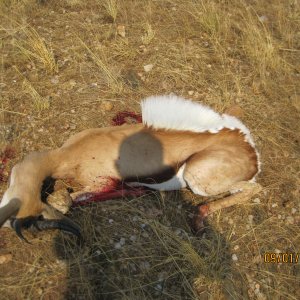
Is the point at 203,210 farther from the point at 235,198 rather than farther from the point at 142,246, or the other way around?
the point at 142,246

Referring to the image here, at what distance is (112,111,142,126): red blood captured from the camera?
5035 mm

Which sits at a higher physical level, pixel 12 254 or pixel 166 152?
pixel 166 152

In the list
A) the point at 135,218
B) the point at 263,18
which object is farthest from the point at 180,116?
the point at 263,18

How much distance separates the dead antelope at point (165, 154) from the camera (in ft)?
13.6

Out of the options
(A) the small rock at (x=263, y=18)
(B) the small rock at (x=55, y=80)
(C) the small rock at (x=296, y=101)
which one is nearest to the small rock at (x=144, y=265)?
(B) the small rock at (x=55, y=80)

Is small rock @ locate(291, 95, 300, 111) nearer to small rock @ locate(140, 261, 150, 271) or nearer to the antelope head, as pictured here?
small rock @ locate(140, 261, 150, 271)

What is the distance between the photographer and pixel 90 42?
609 centimetres

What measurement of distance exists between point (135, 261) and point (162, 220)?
0.55 metres

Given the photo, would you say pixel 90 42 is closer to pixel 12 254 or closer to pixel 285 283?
pixel 12 254

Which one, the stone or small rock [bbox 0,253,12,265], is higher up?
the stone

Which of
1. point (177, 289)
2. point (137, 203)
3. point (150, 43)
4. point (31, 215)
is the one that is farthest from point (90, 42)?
point (177, 289)

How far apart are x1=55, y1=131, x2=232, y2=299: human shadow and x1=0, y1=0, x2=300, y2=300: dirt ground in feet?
0.04

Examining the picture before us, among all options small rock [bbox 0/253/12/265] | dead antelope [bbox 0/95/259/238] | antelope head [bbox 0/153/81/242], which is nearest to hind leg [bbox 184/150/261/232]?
dead antelope [bbox 0/95/259/238]
